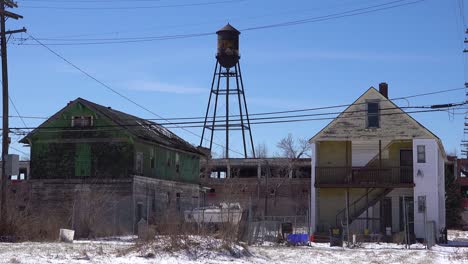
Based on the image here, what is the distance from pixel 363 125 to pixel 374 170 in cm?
305

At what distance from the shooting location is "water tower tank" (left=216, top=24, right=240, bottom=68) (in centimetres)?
6134

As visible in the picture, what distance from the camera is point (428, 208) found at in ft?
139

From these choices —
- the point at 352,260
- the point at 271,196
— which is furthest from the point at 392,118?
the point at 271,196

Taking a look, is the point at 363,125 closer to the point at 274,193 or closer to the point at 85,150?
the point at 85,150

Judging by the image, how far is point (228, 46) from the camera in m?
61.6

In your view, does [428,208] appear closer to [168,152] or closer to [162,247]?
[168,152]

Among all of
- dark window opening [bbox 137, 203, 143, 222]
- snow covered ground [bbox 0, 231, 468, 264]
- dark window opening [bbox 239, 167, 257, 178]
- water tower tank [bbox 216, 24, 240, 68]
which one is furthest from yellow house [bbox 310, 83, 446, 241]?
dark window opening [bbox 239, 167, 257, 178]

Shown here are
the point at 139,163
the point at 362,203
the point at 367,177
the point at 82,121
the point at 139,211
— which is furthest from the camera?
the point at 82,121

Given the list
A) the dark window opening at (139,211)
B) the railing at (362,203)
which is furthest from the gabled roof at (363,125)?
the dark window opening at (139,211)

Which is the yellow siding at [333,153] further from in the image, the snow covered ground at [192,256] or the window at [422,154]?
the snow covered ground at [192,256]

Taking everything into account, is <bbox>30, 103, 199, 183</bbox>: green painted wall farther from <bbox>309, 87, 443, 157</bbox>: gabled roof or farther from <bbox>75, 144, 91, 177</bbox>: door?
<bbox>309, 87, 443, 157</bbox>: gabled roof

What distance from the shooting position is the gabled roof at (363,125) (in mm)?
43219

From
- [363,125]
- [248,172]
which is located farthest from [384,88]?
[248,172]

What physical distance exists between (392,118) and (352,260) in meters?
20.5
